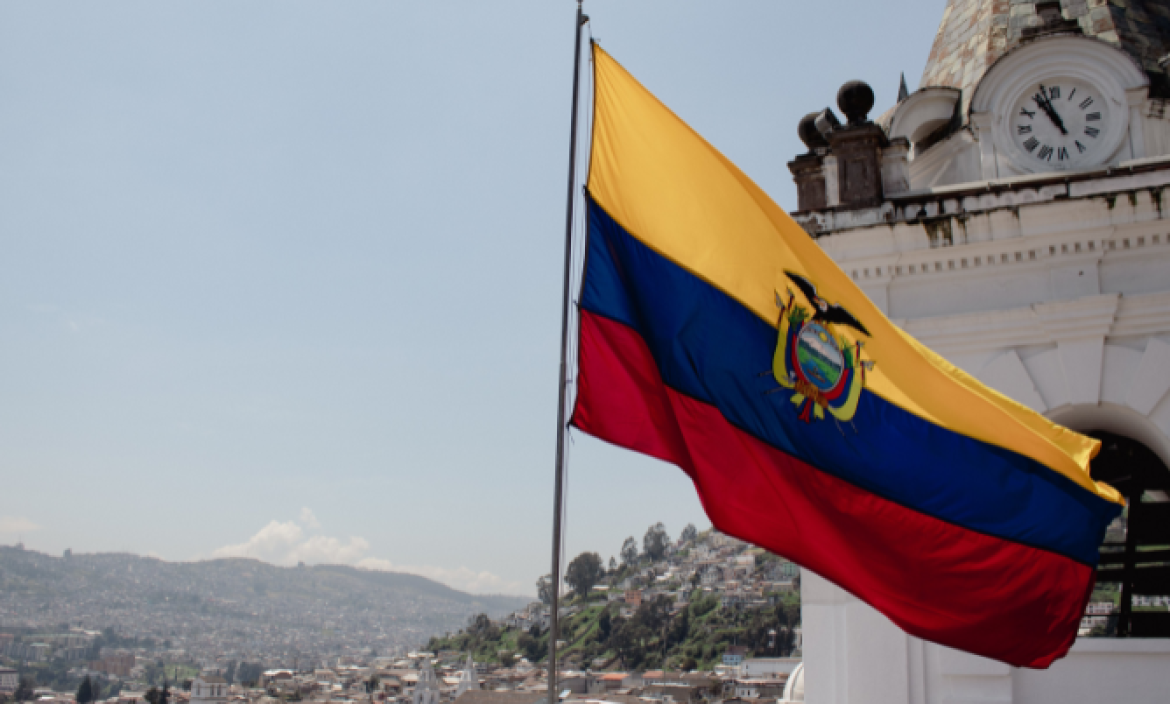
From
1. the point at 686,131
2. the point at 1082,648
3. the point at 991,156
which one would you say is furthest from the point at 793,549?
the point at 991,156

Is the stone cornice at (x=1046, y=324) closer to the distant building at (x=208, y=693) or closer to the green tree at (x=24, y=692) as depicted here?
the distant building at (x=208, y=693)

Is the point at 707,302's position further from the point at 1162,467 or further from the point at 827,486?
the point at 1162,467

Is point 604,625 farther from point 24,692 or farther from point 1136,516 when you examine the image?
point 1136,516

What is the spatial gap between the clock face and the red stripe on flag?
5.48 meters

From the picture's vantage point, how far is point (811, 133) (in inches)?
439

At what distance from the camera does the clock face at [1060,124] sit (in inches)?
387

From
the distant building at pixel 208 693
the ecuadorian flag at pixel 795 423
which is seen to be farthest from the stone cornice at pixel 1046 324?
the distant building at pixel 208 693

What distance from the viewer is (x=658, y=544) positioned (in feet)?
612

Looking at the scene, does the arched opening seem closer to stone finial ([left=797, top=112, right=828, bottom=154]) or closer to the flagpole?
stone finial ([left=797, top=112, right=828, bottom=154])

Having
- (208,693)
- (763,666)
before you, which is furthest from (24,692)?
(763,666)

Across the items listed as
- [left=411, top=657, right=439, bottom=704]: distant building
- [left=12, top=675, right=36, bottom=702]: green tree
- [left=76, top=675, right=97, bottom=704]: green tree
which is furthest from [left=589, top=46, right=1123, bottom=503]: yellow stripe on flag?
[left=12, top=675, right=36, bottom=702]: green tree

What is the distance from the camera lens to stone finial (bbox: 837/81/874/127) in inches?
410

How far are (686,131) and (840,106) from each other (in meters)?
5.31

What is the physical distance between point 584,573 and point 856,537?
159 m
